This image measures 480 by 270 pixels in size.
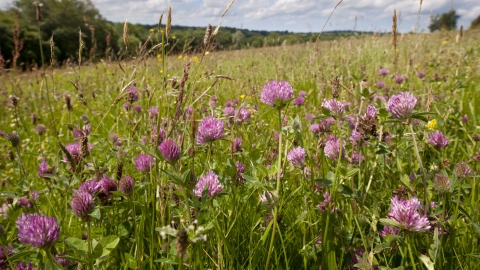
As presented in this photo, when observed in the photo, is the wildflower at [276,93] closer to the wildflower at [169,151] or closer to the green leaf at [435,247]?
the wildflower at [169,151]

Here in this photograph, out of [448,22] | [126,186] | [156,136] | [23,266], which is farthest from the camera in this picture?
[448,22]

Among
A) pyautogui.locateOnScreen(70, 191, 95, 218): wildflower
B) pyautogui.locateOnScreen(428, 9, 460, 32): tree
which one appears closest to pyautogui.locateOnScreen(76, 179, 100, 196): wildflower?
pyautogui.locateOnScreen(70, 191, 95, 218): wildflower

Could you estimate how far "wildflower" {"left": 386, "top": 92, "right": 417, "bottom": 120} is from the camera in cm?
Result: 96

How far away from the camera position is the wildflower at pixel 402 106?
3.15ft

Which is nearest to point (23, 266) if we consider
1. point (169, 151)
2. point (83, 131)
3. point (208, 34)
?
point (83, 131)

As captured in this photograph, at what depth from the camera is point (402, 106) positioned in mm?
969

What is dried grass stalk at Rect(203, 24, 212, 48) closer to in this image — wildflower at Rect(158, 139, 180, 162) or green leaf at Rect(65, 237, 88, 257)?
wildflower at Rect(158, 139, 180, 162)

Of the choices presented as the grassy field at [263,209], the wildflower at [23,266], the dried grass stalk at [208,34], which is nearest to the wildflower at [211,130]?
the grassy field at [263,209]

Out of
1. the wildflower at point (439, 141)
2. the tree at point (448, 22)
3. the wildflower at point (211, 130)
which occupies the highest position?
the tree at point (448, 22)

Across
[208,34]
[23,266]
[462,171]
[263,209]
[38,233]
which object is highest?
[208,34]

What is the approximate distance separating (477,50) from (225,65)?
173 inches

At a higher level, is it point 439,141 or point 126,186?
point 439,141

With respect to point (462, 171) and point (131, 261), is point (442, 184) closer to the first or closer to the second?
point (462, 171)

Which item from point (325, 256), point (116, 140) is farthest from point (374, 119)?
point (116, 140)
